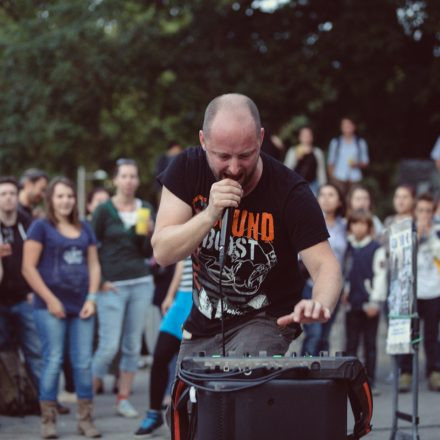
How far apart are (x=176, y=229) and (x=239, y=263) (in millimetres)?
425

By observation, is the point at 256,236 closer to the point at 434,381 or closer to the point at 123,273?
the point at 123,273

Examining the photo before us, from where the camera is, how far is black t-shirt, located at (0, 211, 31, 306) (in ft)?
29.2

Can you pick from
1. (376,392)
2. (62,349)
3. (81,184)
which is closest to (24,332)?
(62,349)

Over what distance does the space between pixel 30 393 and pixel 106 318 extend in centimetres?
88

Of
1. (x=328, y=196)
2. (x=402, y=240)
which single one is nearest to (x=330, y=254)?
(x=402, y=240)

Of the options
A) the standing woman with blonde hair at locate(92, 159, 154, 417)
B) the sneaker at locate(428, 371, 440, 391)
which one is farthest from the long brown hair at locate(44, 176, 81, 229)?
the sneaker at locate(428, 371, 440, 391)

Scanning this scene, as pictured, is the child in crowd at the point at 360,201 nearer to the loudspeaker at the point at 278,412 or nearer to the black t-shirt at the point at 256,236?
the black t-shirt at the point at 256,236

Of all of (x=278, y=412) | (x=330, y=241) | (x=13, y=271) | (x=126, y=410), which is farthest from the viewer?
(x=330, y=241)

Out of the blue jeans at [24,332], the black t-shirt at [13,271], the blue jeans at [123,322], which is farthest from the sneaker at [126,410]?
the black t-shirt at [13,271]

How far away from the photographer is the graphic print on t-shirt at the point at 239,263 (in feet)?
14.0

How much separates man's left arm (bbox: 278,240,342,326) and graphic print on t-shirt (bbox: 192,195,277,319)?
7.0 inches

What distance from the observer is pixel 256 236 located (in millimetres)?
4285

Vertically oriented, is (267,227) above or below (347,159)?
below

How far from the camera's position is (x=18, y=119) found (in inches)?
834
